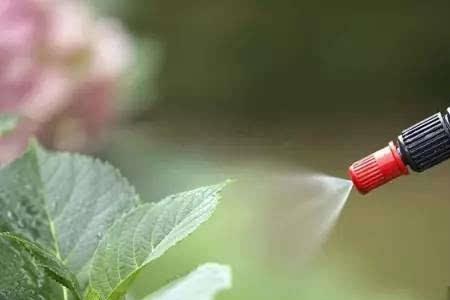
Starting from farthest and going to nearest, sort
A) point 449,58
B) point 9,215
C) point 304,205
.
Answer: point 449,58 → point 304,205 → point 9,215

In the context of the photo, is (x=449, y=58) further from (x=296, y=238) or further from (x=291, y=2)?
(x=296, y=238)

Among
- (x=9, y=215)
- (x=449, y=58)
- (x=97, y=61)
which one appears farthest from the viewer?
(x=449, y=58)

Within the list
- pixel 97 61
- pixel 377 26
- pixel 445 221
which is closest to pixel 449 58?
pixel 377 26

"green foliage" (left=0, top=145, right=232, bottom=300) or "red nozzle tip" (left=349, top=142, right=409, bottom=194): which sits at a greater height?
"red nozzle tip" (left=349, top=142, right=409, bottom=194)

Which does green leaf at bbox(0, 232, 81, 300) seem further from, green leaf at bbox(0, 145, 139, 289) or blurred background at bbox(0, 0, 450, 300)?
blurred background at bbox(0, 0, 450, 300)

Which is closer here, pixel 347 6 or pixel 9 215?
pixel 9 215

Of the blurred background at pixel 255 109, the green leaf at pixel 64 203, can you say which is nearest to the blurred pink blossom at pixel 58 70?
the blurred background at pixel 255 109

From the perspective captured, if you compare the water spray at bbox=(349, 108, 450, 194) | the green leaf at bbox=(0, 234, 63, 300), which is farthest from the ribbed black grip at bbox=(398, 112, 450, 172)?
the green leaf at bbox=(0, 234, 63, 300)
